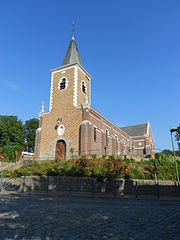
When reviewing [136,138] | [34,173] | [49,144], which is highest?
[136,138]

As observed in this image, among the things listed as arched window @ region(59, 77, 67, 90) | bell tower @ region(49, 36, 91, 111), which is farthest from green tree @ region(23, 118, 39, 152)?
arched window @ region(59, 77, 67, 90)

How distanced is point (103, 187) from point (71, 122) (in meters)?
11.5

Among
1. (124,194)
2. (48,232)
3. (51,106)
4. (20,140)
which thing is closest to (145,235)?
(48,232)

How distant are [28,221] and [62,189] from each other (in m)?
8.71

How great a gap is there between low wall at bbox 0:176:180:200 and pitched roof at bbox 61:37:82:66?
61.7 feet

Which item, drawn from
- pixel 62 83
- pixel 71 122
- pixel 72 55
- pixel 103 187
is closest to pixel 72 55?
pixel 72 55

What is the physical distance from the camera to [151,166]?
56.0ft

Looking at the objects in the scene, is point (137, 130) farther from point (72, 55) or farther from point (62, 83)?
point (62, 83)

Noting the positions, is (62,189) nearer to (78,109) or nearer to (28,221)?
(28,221)

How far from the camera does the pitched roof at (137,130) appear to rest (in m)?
45.7

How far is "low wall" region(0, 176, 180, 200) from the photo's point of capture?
1343 cm

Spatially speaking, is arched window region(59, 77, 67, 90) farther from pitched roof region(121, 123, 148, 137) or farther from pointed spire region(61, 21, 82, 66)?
pitched roof region(121, 123, 148, 137)

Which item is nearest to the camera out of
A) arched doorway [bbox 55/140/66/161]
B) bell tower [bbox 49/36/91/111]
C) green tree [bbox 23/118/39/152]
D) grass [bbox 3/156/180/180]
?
grass [bbox 3/156/180/180]

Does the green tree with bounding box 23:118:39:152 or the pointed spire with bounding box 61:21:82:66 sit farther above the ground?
the pointed spire with bounding box 61:21:82:66
